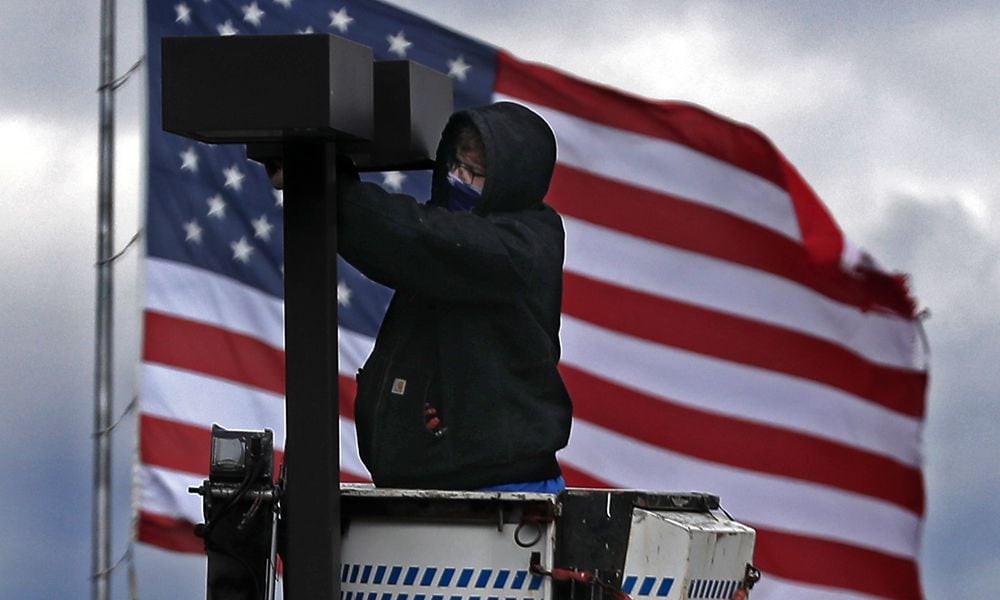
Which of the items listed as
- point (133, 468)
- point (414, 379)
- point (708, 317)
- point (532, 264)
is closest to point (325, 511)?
point (414, 379)

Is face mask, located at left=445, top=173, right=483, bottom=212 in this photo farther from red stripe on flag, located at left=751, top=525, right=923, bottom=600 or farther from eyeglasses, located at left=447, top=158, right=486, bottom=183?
red stripe on flag, located at left=751, top=525, right=923, bottom=600

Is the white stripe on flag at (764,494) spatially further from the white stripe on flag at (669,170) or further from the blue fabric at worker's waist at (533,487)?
the blue fabric at worker's waist at (533,487)

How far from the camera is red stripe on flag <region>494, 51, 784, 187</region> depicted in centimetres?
1145

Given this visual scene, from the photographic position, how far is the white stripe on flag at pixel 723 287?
11.3 meters

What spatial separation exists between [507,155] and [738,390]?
5414 mm

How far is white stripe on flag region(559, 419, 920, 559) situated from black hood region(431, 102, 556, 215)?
16.5ft

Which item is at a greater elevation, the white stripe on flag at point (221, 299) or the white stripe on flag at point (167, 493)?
the white stripe on flag at point (221, 299)

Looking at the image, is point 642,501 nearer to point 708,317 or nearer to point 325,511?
point 325,511

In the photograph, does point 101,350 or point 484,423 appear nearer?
point 484,423

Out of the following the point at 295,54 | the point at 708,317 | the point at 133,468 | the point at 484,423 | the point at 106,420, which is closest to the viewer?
the point at 295,54

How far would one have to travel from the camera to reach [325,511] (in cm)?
568

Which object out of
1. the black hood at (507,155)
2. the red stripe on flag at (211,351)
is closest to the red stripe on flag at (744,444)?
the red stripe on flag at (211,351)

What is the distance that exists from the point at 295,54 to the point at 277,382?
530cm

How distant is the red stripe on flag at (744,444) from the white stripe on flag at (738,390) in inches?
1.8
